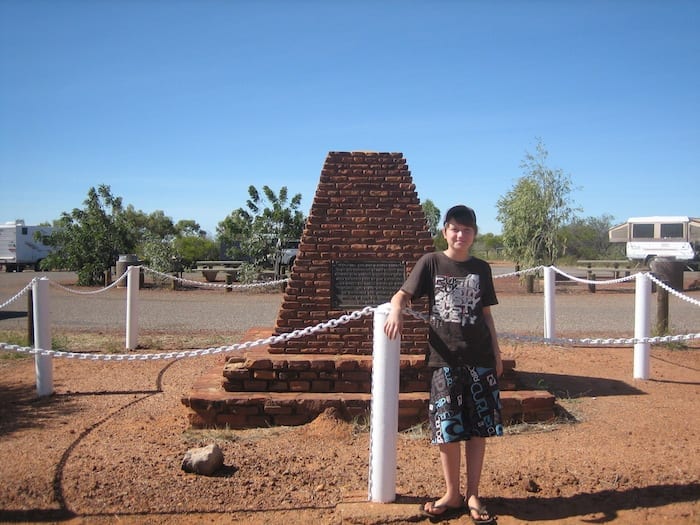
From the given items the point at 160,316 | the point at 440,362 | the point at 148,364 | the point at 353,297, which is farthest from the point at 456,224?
the point at 160,316

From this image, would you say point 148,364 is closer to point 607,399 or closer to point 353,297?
point 353,297

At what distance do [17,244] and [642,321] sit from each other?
108ft

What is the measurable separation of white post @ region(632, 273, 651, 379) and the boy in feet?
12.5

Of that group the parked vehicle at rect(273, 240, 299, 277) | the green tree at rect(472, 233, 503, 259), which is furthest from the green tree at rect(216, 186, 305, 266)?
the green tree at rect(472, 233, 503, 259)

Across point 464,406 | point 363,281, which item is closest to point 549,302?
point 363,281

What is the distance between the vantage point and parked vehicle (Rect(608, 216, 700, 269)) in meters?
23.9

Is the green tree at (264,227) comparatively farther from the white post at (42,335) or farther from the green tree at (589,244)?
the green tree at (589,244)

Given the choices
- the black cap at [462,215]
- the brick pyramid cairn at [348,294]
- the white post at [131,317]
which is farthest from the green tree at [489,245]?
the black cap at [462,215]

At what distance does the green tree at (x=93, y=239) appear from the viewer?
19.6 meters

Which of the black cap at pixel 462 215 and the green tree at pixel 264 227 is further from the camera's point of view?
the green tree at pixel 264 227

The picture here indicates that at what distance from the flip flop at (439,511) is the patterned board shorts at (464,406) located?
1.15 feet

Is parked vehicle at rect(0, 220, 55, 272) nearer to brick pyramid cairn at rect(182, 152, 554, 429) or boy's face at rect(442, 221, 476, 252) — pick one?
brick pyramid cairn at rect(182, 152, 554, 429)

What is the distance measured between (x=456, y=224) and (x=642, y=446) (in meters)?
2.44

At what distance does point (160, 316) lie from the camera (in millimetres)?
12086
